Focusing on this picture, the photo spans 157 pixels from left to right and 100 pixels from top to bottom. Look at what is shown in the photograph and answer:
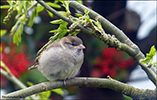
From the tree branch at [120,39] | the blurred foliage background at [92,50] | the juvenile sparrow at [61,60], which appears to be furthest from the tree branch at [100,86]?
the blurred foliage background at [92,50]

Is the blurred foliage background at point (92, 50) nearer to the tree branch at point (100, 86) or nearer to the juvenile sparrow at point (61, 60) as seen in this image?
the juvenile sparrow at point (61, 60)

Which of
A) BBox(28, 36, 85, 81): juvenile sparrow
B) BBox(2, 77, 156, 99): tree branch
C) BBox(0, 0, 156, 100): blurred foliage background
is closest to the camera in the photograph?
BBox(2, 77, 156, 99): tree branch

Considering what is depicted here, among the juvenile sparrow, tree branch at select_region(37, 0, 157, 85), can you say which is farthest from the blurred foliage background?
tree branch at select_region(37, 0, 157, 85)

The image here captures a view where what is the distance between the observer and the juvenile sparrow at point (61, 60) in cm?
160

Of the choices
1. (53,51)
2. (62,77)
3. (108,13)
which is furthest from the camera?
(108,13)

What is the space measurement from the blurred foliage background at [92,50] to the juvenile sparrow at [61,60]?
0.72 m

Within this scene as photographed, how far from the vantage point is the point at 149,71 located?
43.2 inches

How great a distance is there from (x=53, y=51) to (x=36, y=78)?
2.77ft

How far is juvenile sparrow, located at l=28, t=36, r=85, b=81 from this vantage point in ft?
5.25

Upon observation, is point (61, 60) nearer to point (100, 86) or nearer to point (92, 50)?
point (100, 86)

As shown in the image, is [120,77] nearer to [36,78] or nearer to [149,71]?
[36,78]

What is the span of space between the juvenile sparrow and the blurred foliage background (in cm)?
72

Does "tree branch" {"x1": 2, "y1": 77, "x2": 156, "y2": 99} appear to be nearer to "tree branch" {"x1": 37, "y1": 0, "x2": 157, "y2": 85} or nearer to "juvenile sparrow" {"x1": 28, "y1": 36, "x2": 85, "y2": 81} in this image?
"tree branch" {"x1": 37, "y1": 0, "x2": 157, "y2": 85}

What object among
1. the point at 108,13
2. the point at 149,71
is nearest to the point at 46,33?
the point at 108,13
